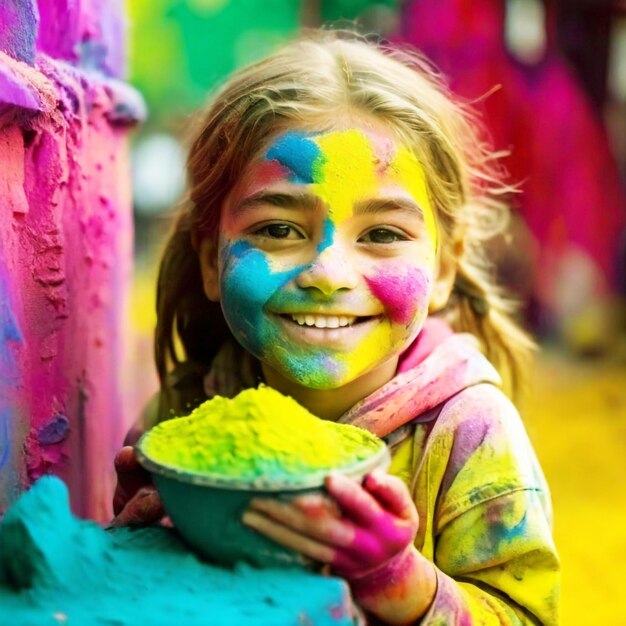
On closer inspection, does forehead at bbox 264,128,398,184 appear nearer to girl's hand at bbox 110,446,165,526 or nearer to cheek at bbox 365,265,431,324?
cheek at bbox 365,265,431,324

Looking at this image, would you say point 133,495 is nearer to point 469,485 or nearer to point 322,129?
point 469,485

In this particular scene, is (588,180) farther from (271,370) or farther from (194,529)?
(194,529)

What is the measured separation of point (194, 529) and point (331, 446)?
8.9 inches

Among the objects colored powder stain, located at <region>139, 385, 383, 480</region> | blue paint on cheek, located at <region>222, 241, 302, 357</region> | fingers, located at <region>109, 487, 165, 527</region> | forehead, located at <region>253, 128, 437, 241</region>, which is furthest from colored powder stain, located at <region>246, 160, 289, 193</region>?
fingers, located at <region>109, 487, 165, 527</region>

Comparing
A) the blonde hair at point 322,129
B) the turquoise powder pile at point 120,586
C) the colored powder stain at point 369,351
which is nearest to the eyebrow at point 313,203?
the blonde hair at point 322,129

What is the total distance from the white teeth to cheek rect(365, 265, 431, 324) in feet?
0.24

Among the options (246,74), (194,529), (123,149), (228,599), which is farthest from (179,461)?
(123,149)

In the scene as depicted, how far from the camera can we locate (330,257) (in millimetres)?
1576

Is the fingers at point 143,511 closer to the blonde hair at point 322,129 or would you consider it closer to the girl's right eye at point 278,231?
the girl's right eye at point 278,231

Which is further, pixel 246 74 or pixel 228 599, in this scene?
pixel 246 74

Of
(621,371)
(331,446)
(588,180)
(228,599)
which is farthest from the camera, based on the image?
(588,180)

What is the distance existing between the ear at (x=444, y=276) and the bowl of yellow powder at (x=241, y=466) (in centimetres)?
70

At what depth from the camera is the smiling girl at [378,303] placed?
5.02 ft

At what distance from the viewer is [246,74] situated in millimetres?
1916
